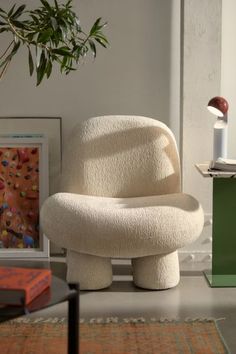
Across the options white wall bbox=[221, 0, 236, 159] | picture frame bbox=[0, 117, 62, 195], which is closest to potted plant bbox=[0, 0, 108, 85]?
picture frame bbox=[0, 117, 62, 195]

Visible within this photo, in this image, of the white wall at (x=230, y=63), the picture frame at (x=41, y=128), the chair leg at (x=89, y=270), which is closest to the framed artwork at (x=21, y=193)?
the picture frame at (x=41, y=128)

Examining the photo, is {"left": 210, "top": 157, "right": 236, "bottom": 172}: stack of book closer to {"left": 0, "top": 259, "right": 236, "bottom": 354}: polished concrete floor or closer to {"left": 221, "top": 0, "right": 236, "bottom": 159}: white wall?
{"left": 0, "top": 259, "right": 236, "bottom": 354}: polished concrete floor

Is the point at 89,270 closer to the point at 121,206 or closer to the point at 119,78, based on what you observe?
the point at 121,206

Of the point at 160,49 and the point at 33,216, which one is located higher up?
the point at 160,49

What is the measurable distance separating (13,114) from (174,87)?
1046 millimetres

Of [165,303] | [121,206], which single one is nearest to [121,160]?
[121,206]

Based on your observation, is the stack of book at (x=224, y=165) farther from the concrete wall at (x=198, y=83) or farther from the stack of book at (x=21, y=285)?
the stack of book at (x=21, y=285)

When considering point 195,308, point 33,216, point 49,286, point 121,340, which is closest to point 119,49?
point 33,216

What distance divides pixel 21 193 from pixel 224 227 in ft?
4.30

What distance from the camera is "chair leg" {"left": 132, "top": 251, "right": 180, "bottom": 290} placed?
4066 millimetres

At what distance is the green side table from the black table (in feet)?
5.75

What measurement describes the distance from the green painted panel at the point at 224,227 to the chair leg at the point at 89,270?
2.19 ft

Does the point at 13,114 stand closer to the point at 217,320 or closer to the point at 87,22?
the point at 87,22

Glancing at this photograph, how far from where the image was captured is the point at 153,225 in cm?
387
